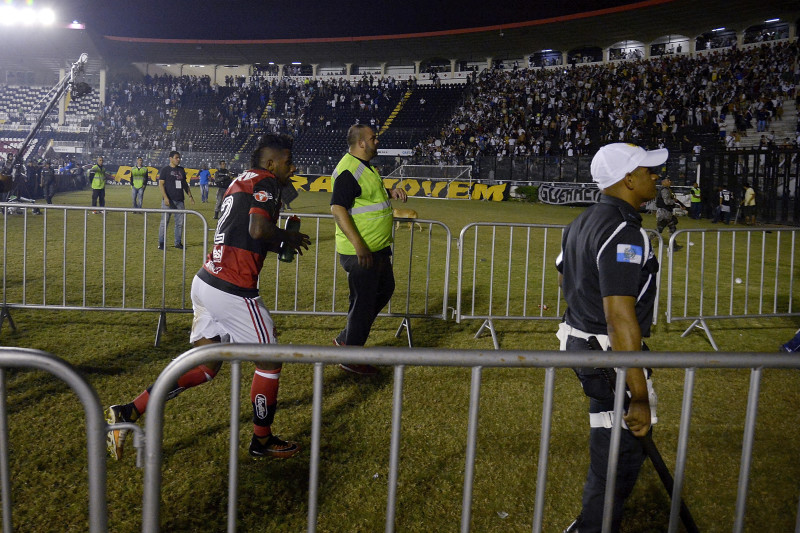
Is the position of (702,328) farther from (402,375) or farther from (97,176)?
(97,176)

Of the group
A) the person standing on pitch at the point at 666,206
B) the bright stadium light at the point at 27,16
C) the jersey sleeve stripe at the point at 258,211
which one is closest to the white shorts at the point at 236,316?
the jersey sleeve stripe at the point at 258,211

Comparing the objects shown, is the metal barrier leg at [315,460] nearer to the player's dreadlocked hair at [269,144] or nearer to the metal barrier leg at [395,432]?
the metal barrier leg at [395,432]

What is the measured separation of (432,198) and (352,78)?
72.3 ft

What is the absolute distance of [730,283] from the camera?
9391mm

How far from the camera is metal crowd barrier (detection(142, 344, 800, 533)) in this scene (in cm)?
173

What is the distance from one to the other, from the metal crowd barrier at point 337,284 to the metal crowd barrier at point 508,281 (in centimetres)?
36

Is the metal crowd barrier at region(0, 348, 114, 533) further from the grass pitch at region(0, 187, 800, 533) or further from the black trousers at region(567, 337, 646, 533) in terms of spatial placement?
the black trousers at region(567, 337, 646, 533)

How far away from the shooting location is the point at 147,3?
43.9m

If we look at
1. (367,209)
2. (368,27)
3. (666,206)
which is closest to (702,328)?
(367,209)

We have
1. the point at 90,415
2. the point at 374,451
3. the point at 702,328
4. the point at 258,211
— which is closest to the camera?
the point at 90,415

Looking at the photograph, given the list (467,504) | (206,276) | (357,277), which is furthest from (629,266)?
(357,277)

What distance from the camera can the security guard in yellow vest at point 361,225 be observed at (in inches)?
185

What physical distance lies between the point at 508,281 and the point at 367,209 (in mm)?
2579

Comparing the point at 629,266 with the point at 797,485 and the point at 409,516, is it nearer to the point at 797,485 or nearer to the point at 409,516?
the point at 409,516
